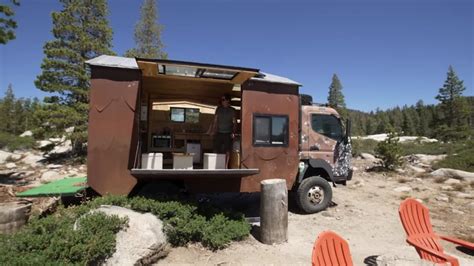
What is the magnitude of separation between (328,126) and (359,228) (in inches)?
118

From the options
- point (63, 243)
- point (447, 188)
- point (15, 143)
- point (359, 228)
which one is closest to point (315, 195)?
point (359, 228)

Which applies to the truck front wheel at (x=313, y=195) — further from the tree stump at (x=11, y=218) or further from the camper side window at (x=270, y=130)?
the tree stump at (x=11, y=218)

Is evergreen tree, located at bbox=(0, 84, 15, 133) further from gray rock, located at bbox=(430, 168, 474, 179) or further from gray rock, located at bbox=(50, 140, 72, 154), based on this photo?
gray rock, located at bbox=(430, 168, 474, 179)

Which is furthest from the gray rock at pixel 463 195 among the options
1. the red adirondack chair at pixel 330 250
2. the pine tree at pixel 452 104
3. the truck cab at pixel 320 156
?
the pine tree at pixel 452 104

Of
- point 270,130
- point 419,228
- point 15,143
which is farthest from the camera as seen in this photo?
point 15,143

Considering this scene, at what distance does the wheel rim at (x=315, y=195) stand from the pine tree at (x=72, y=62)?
14611mm

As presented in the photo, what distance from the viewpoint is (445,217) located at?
9219mm

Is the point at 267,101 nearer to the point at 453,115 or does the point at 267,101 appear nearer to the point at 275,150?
the point at 275,150

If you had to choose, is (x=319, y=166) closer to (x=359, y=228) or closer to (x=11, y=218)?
(x=359, y=228)

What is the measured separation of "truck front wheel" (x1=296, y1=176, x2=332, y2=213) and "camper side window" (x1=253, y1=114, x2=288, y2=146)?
137cm

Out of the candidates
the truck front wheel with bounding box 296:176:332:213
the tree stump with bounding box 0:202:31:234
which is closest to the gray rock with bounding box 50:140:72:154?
the tree stump with bounding box 0:202:31:234

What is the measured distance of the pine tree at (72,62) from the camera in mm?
18047

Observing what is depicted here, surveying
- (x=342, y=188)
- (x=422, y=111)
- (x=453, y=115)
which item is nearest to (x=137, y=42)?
(x=342, y=188)

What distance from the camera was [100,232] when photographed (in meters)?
5.04
